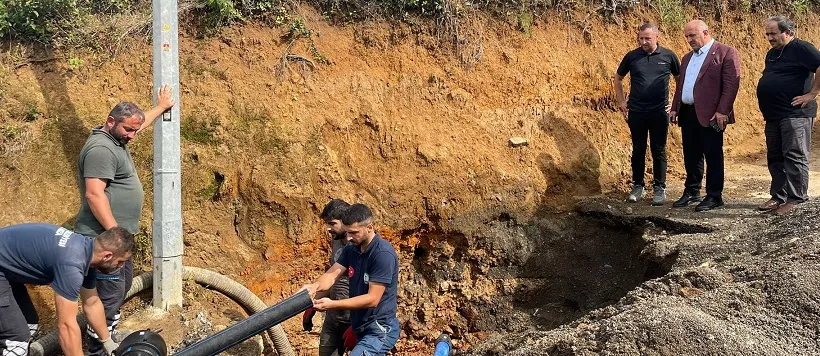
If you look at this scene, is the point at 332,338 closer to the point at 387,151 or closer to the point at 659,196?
the point at 387,151

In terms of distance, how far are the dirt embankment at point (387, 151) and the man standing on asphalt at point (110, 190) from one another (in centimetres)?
145

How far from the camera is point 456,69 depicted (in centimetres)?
840

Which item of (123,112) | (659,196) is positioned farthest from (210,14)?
(659,196)

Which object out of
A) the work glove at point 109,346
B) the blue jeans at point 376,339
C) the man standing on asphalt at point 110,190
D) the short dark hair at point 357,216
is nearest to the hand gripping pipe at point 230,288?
the man standing on asphalt at point 110,190

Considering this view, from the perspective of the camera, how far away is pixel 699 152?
7.47m

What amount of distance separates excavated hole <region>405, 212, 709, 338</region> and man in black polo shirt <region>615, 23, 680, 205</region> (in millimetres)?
701

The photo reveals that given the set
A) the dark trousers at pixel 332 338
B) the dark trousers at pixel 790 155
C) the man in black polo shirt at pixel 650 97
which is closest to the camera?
the dark trousers at pixel 332 338

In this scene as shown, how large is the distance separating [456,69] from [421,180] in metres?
1.48

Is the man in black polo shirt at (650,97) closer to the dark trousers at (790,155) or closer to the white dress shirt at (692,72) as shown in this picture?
the white dress shirt at (692,72)

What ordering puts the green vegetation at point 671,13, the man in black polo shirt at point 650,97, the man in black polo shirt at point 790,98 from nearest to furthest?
the man in black polo shirt at point 790,98, the man in black polo shirt at point 650,97, the green vegetation at point 671,13

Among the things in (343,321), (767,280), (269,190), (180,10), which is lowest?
(343,321)

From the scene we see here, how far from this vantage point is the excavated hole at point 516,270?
293 inches

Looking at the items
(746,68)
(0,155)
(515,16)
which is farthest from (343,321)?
(746,68)

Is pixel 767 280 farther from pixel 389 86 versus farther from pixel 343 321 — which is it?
pixel 389 86
